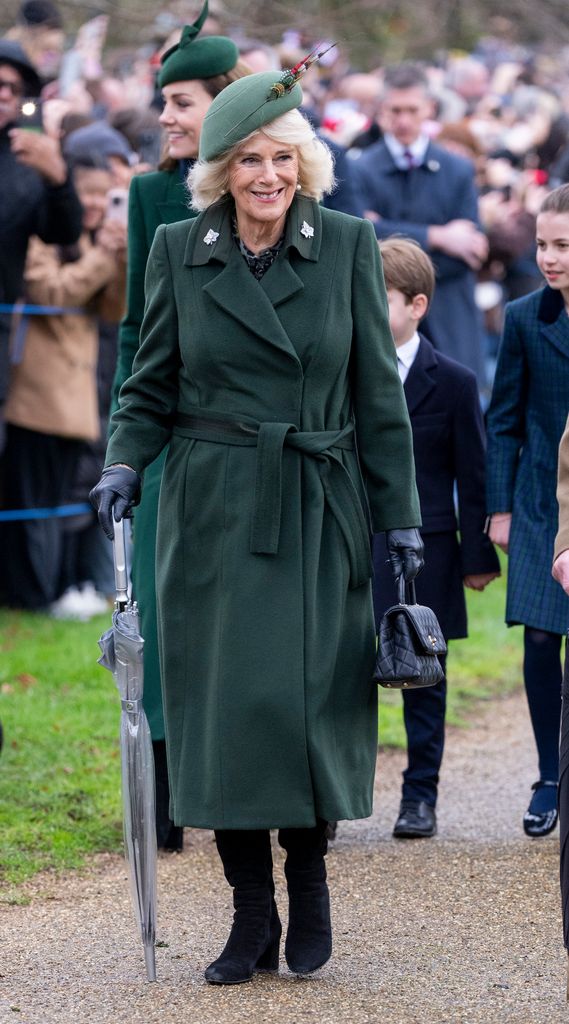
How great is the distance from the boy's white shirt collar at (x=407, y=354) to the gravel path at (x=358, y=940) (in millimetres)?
1463

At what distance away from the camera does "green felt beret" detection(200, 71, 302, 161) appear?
12.7 feet

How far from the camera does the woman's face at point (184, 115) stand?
5031 millimetres

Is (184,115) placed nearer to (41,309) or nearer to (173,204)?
(173,204)

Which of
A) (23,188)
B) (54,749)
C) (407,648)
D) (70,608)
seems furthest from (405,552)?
(70,608)

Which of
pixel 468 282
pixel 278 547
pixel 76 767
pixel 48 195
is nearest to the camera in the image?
pixel 278 547

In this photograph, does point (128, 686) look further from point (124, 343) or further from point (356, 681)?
point (124, 343)

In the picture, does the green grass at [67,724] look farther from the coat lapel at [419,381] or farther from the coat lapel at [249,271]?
the coat lapel at [249,271]

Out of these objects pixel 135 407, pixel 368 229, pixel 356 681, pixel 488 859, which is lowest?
pixel 488 859

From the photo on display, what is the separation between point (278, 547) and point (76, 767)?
241 cm

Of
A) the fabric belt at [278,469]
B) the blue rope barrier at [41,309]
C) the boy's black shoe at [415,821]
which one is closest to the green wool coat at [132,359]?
the boy's black shoe at [415,821]

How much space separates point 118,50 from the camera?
17906 millimetres

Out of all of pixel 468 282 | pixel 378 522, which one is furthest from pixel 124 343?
pixel 468 282

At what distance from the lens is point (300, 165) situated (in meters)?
4.01

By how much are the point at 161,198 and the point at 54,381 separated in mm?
3228
